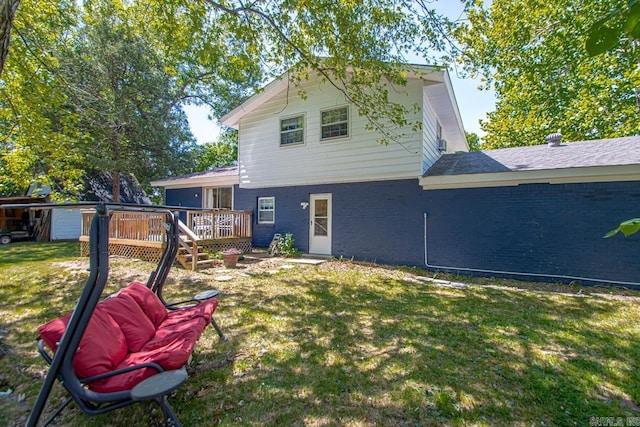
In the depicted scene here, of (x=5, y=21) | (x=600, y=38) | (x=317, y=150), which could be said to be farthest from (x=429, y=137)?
(x=5, y=21)

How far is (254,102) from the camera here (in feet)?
36.0

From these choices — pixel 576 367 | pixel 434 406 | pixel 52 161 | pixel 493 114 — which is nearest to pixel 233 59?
pixel 52 161

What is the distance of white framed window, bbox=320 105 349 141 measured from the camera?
9459 millimetres

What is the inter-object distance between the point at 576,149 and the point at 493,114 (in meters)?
10.7

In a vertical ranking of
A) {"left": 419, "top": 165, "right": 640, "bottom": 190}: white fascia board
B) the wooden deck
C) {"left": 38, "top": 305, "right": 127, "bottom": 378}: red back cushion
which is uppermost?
{"left": 419, "top": 165, "right": 640, "bottom": 190}: white fascia board

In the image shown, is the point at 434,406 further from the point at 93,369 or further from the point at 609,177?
the point at 609,177

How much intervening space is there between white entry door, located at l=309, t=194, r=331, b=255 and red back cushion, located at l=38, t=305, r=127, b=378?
7832 mm

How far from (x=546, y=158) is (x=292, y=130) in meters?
7.66

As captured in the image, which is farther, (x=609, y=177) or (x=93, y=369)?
(x=609, y=177)

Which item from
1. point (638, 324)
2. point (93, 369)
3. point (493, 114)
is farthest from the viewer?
point (493, 114)

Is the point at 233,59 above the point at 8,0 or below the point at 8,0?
above

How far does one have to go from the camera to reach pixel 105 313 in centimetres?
263

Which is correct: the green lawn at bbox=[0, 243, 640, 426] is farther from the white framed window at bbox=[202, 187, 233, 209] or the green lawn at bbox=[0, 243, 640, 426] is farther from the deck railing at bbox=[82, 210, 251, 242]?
the white framed window at bbox=[202, 187, 233, 209]

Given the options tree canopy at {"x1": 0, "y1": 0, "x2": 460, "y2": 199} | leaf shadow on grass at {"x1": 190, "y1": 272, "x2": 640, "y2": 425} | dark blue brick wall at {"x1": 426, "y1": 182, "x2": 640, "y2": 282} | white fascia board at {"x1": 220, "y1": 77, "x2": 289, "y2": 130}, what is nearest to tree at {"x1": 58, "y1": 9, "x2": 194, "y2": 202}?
tree canopy at {"x1": 0, "y1": 0, "x2": 460, "y2": 199}
